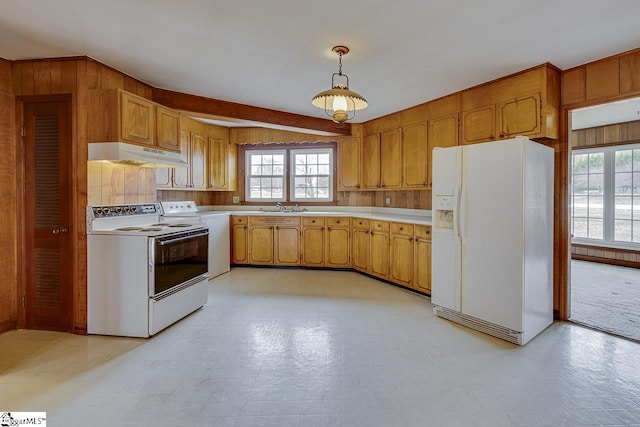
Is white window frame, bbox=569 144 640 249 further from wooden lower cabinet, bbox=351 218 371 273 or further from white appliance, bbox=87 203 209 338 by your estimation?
white appliance, bbox=87 203 209 338

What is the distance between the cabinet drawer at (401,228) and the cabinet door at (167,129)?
279 centimetres

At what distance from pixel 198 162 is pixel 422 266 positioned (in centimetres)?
367

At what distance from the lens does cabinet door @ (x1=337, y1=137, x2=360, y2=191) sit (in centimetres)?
556

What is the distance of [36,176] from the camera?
3.05 metres

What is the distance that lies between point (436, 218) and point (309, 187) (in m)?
2.99

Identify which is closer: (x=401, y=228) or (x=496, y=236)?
(x=496, y=236)

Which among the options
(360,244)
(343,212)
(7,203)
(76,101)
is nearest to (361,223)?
(360,244)

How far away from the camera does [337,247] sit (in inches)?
211

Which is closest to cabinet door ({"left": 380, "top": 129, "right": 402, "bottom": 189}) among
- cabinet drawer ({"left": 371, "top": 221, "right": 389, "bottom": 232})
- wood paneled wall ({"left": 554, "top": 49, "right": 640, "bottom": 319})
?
cabinet drawer ({"left": 371, "top": 221, "right": 389, "bottom": 232})

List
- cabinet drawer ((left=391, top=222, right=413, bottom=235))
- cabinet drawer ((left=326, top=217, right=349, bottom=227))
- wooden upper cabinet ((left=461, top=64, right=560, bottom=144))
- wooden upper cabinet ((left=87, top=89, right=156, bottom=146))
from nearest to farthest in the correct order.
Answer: wooden upper cabinet ((left=87, top=89, right=156, bottom=146)) < wooden upper cabinet ((left=461, top=64, right=560, bottom=144)) < cabinet drawer ((left=391, top=222, right=413, bottom=235)) < cabinet drawer ((left=326, top=217, right=349, bottom=227))

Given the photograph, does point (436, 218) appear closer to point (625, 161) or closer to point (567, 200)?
point (567, 200)

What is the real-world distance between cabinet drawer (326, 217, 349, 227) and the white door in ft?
7.60

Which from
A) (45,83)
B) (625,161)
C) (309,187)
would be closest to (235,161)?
(309,187)

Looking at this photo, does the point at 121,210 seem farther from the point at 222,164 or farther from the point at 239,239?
the point at 222,164
